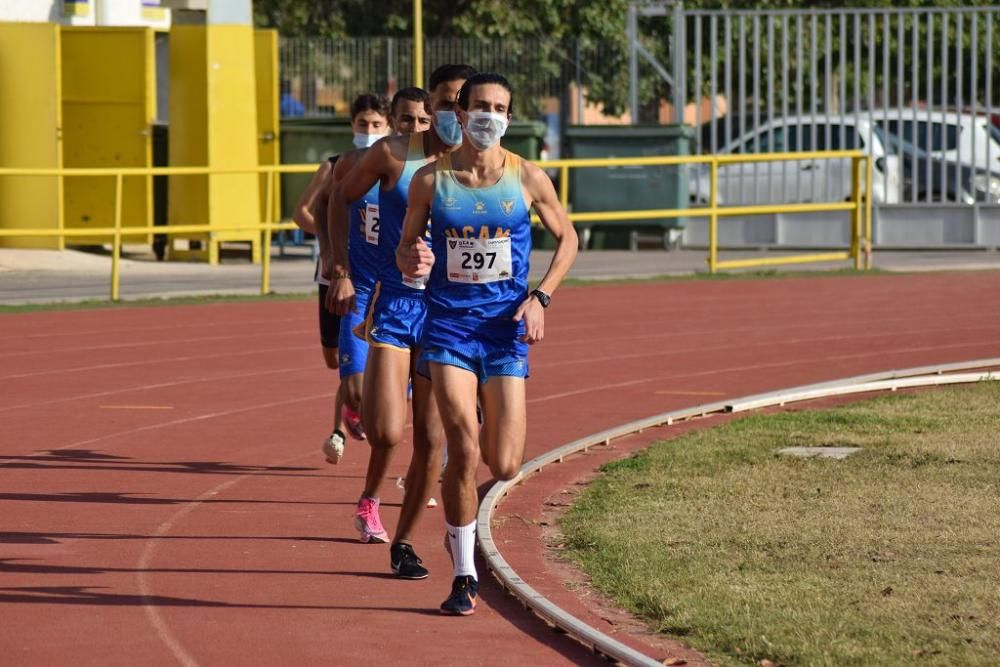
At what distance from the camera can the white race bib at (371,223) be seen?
8.86m

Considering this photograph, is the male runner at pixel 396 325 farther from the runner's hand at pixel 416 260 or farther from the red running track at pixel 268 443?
the runner's hand at pixel 416 260

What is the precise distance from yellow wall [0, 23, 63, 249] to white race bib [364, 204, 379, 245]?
16801 millimetres

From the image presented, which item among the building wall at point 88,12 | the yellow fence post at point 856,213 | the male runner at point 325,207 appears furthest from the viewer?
the building wall at point 88,12

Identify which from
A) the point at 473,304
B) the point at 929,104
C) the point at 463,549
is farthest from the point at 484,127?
the point at 929,104

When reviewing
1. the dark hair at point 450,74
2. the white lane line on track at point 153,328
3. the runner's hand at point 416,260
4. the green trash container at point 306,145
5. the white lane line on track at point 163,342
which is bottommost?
the white lane line on track at point 163,342

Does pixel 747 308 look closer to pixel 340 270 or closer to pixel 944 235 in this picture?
pixel 944 235

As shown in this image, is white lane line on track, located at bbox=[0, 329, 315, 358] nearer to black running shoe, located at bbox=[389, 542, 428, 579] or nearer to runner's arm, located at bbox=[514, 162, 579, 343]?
black running shoe, located at bbox=[389, 542, 428, 579]

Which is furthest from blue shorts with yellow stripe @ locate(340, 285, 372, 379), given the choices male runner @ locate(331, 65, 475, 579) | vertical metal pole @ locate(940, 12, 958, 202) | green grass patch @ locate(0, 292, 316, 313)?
vertical metal pole @ locate(940, 12, 958, 202)

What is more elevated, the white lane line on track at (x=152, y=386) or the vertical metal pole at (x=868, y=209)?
the vertical metal pole at (x=868, y=209)

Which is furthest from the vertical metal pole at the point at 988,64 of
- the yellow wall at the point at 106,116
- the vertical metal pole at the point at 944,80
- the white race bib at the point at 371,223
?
the white race bib at the point at 371,223

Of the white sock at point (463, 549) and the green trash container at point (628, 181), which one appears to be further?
the green trash container at point (628, 181)

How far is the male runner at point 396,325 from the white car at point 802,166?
17.7 m

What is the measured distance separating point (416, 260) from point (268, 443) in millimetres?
4326

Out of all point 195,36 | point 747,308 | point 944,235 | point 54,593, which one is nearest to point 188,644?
point 54,593
